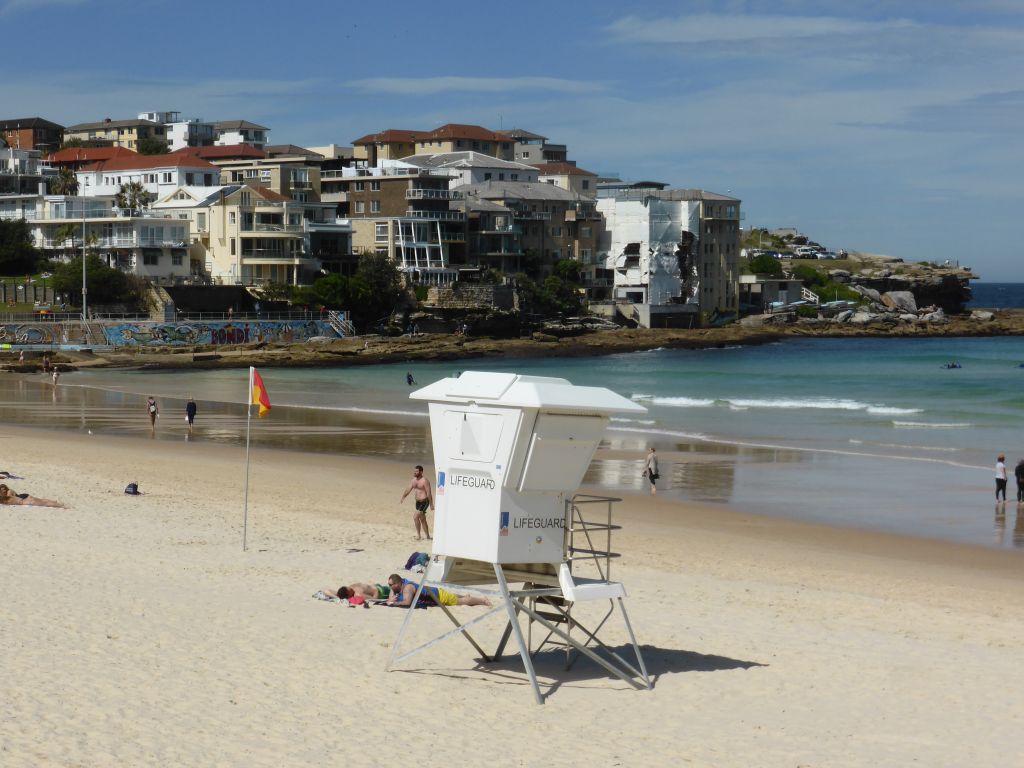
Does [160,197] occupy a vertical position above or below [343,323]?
above

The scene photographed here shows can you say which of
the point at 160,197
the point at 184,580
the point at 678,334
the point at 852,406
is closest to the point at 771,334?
the point at 678,334

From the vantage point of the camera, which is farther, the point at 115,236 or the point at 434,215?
the point at 434,215

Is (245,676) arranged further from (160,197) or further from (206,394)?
(160,197)

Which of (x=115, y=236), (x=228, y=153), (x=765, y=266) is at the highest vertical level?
(x=228, y=153)

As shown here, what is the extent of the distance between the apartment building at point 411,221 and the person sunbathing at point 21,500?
228 ft

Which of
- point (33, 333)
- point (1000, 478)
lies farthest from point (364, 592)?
point (33, 333)

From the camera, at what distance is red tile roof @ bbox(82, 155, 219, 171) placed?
9431cm

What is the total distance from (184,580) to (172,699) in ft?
15.4

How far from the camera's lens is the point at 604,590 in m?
10.5

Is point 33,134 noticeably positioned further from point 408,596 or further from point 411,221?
point 408,596

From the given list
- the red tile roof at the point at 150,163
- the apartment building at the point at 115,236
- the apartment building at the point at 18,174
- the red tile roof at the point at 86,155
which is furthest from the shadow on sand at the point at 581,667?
the red tile roof at the point at 86,155

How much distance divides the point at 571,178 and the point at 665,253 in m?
15.9

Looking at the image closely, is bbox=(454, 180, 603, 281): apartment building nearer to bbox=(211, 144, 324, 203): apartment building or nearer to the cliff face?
bbox=(211, 144, 324, 203): apartment building

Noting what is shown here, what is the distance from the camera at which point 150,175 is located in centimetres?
9375
